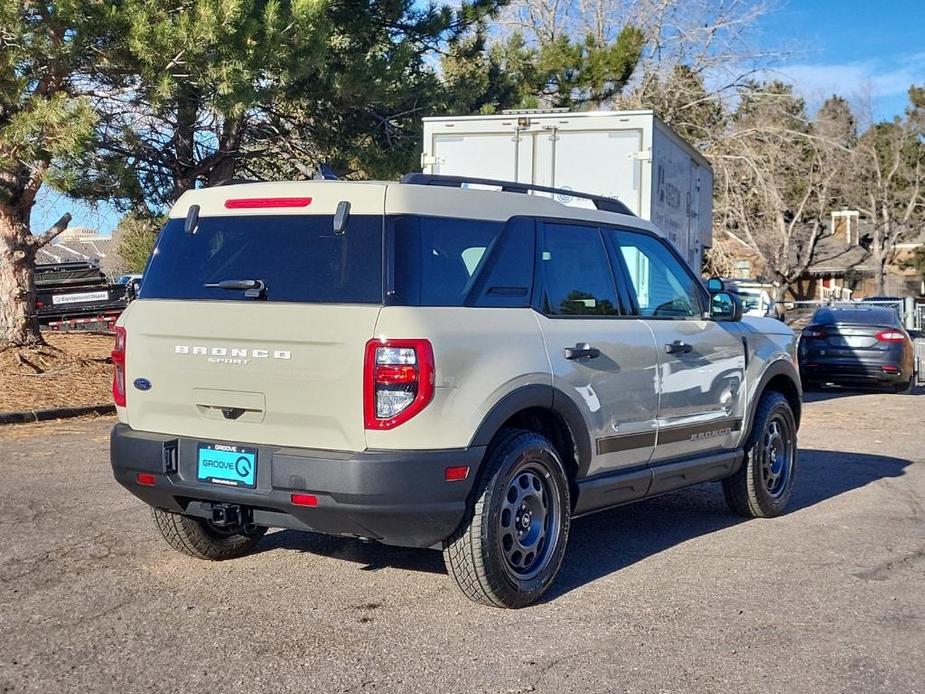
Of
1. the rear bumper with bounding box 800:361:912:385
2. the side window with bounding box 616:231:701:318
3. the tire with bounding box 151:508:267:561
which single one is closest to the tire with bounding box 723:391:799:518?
the side window with bounding box 616:231:701:318

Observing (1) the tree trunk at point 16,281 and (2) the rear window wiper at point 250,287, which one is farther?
(1) the tree trunk at point 16,281

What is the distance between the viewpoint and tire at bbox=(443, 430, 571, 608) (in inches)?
197

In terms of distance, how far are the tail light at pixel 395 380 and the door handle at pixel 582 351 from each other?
3.38 ft

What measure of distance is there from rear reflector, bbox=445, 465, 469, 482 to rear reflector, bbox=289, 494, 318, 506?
585 mm

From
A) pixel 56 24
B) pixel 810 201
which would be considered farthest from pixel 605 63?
pixel 810 201

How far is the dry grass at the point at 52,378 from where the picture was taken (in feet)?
41.3

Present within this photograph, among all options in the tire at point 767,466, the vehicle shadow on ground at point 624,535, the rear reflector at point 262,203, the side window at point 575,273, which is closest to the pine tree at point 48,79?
the vehicle shadow on ground at point 624,535

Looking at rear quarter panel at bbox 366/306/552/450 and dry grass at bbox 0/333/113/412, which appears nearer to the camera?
rear quarter panel at bbox 366/306/552/450

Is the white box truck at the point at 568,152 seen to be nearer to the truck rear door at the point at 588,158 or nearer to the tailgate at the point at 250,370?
the truck rear door at the point at 588,158

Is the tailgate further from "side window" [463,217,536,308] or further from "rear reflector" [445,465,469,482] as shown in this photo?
"side window" [463,217,536,308]

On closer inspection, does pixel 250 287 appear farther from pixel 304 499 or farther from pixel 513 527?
pixel 513 527

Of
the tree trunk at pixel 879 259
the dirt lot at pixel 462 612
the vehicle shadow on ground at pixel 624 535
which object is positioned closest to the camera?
the dirt lot at pixel 462 612

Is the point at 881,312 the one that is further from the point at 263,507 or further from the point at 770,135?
the point at 263,507

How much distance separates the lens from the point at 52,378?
44.4 ft
